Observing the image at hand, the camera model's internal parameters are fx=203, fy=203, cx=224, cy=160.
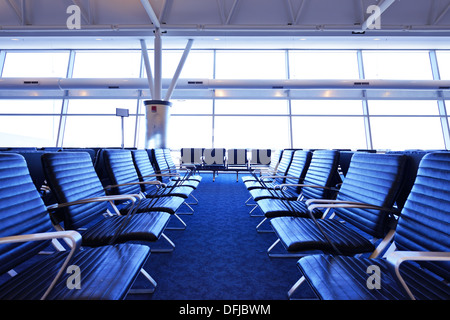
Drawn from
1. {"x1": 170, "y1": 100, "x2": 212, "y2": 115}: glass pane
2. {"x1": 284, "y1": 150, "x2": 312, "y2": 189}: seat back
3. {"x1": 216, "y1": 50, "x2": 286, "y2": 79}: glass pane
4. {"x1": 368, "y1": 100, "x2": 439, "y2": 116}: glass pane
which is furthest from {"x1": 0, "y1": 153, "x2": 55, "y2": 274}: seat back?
{"x1": 368, "y1": 100, "x2": 439, "y2": 116}: glass pane

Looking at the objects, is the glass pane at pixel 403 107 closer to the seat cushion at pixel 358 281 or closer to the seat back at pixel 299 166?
the seat back at pixel 299 166

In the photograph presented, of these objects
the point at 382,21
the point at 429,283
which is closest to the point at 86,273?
the point at 429,283

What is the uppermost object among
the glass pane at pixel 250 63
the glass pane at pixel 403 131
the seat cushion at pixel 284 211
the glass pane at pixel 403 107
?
the glass pane at pixel 250 63

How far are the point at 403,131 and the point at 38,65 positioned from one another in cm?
1590

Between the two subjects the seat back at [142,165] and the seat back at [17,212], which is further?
the seat back at [142,165]

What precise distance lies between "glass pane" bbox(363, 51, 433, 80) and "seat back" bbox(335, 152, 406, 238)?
30.7 feet

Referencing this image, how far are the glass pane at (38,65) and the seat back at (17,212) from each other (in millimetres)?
10495

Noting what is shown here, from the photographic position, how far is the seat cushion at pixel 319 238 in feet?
3.65

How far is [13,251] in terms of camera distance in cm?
85

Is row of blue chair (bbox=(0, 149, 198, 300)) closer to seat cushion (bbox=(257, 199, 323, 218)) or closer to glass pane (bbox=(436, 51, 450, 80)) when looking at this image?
seat cushion (bbox=(257, 199, 323, 218))

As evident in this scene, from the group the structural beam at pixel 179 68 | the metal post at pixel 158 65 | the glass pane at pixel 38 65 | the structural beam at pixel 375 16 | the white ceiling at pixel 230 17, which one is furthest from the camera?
the glass pane at pixel 38 65

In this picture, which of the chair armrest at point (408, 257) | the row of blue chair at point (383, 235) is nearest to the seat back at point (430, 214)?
the row of blue chair at point (383, 235)
